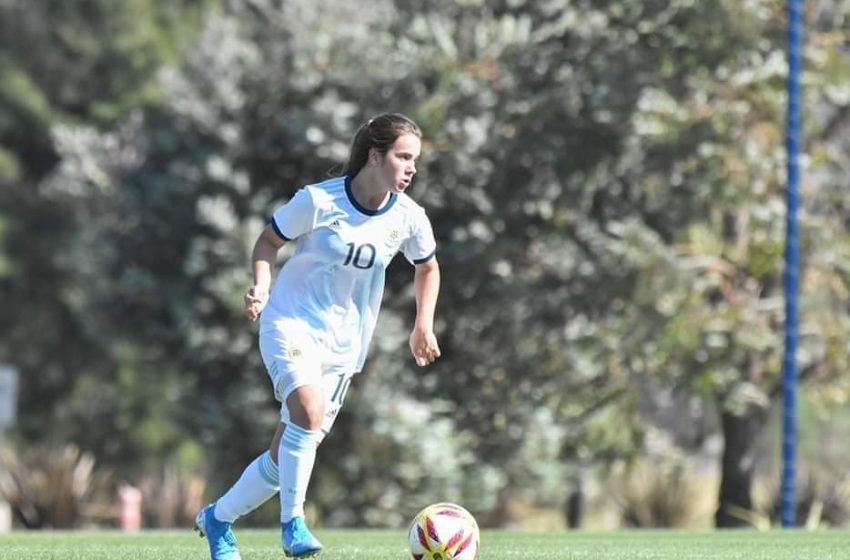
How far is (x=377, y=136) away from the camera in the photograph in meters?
8.70

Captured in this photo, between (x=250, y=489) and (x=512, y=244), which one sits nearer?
(x=250, y=489)

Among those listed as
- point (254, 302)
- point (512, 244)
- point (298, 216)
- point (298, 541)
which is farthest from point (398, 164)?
point (512, 244)

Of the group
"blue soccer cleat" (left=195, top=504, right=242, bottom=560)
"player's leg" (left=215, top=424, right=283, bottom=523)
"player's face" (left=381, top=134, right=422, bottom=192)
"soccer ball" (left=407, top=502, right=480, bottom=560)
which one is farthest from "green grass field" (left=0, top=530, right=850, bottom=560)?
"player's face" (left=381, top=134, right=422, bottom=192)

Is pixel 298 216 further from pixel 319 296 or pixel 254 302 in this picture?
pixel 254 302

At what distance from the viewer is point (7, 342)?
4097 cm

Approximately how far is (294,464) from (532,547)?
10.9 ft

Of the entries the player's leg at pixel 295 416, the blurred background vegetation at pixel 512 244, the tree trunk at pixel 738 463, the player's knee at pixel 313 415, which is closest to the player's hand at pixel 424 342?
the player's leg at pixel 295 416

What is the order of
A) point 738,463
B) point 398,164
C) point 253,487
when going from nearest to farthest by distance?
1. point 253,487
2. point 398,164
3. point 738,463

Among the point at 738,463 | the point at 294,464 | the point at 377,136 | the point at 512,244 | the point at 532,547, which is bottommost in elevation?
the point at 738,463

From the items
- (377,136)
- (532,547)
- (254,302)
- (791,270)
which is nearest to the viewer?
(254,302)

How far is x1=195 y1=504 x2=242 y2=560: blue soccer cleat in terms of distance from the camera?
8.55 meters

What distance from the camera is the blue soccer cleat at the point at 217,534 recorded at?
8547 millimetres

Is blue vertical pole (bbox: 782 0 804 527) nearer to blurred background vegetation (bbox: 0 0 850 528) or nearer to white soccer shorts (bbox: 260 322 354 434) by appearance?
blurred background vegetation (bbox: 0 0 850 528)

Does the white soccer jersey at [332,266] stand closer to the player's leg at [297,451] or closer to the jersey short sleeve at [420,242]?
the jersey short sleeve at [420,242]
